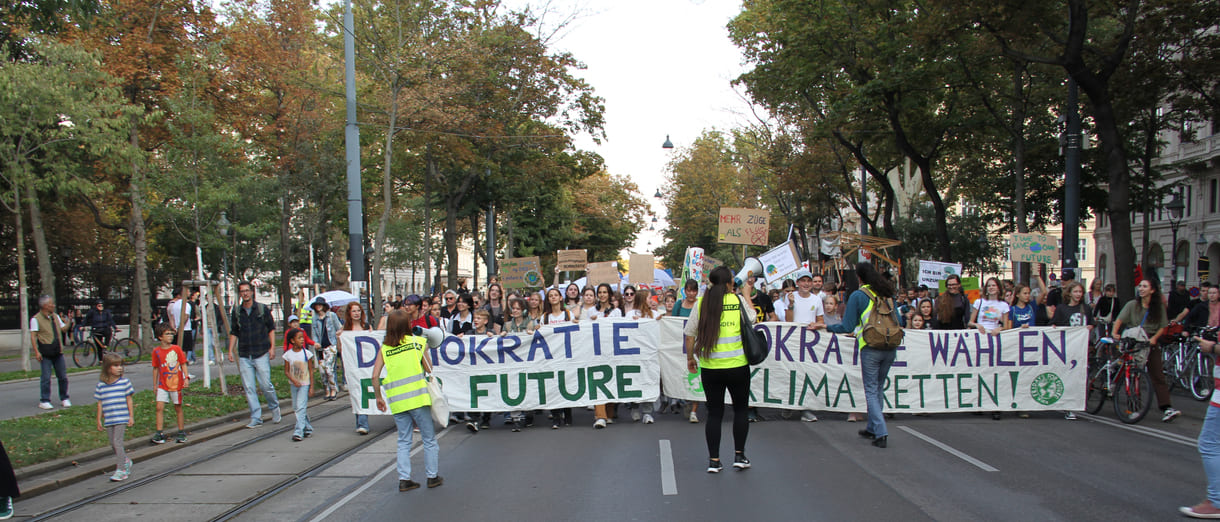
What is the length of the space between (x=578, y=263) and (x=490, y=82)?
6853mm

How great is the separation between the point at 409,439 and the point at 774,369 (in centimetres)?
498

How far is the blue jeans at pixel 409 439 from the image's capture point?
6688mm

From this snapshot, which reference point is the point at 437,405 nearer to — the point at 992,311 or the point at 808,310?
the point at 808,310

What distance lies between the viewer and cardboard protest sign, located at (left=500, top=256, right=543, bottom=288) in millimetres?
23953

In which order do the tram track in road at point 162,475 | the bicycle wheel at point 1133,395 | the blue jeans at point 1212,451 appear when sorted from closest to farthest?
the blue jeans at point 1212,451 → the tram track in road at point 162,475 → the bicycle wheel at point 1133,395

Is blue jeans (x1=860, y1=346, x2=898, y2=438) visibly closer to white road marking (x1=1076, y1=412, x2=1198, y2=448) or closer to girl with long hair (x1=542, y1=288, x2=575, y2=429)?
white road marking (x1=1076, y1=412, x2=1198, y2=448)

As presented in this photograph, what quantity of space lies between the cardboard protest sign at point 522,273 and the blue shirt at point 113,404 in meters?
16.3

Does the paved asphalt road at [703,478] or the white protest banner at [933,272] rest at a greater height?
the white protest banner at [933,272]

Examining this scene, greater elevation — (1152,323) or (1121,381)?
(1152,323)

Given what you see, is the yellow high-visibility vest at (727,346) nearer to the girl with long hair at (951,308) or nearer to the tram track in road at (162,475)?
the tram track in road at (162,475)

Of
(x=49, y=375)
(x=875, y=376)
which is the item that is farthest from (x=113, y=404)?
(x=875, y=376)

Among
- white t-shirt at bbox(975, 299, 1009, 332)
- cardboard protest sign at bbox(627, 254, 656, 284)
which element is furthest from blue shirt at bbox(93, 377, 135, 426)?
cardboard protest sign at bbox(627, 254, 656, 284)

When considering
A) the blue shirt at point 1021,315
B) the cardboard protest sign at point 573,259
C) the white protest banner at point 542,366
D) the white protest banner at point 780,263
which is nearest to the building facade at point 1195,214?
the cardboard protest sign at point 573,259

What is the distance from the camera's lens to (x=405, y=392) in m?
6.69
